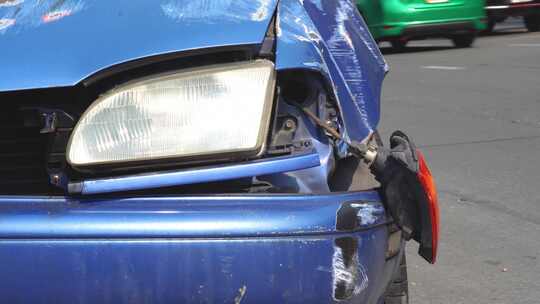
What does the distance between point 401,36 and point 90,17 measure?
1200 cm

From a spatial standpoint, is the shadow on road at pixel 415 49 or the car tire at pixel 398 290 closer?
the car tire at pixel 398 290

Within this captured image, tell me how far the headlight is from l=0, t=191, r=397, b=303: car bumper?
12cm

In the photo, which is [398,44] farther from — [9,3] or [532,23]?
[9,3]

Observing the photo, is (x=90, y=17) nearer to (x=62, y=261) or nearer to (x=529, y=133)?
(x=62, y=261)

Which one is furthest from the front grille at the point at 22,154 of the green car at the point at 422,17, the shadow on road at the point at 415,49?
the shadow on road at the point at 415,49

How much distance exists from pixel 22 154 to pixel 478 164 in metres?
4.37

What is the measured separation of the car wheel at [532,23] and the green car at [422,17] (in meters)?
3.59

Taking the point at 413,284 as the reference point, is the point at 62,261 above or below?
above

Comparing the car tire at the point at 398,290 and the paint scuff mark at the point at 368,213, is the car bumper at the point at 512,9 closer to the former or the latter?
the car tire at the point at 398,290

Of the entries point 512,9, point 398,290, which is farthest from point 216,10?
point 512,9

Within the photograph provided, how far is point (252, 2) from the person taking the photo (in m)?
2.11

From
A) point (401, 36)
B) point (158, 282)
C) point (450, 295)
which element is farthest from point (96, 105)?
point (401, 36)

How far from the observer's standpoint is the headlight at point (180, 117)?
1905 millimetres

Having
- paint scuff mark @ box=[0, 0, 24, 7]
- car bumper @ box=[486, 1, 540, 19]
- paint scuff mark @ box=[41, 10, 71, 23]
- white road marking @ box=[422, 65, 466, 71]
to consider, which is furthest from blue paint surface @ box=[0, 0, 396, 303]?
car bumper @ box=[486, 1, 540, 19]
